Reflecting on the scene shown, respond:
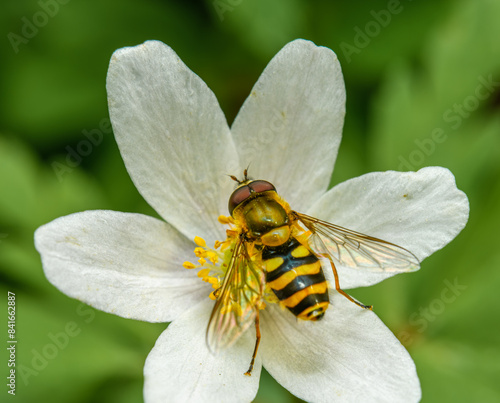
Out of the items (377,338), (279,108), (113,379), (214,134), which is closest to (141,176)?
(214,134)

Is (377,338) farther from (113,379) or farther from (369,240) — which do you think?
(113,379)

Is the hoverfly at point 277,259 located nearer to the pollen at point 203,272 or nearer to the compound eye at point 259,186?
the compound eye at point 259,186
